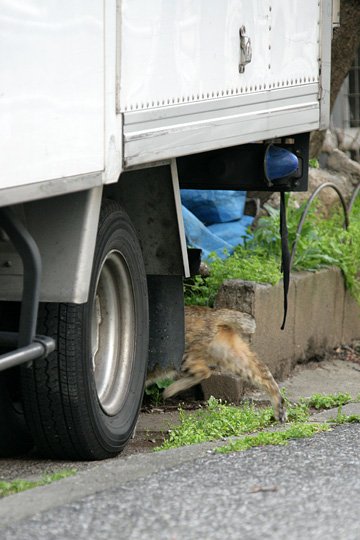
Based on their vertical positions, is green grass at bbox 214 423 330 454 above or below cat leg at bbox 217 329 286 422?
below

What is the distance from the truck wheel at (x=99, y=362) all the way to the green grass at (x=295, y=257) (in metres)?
2.06

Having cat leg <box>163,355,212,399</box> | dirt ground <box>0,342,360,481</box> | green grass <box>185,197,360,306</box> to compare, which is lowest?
dirt ground <box>0,342,360,481</box>

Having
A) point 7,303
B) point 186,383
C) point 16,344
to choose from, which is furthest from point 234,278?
point 16,344

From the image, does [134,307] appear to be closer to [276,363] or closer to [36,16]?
[36,16]

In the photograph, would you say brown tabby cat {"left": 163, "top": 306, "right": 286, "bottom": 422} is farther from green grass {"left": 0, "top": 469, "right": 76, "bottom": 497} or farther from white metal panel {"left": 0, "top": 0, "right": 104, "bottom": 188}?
white metal panel {"left": 0, "top": 0, "right": 104, "bottom": 188}

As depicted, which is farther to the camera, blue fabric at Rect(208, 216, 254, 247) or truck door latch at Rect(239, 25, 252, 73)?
blue fabric at Rect(208, 216, 254, 247)

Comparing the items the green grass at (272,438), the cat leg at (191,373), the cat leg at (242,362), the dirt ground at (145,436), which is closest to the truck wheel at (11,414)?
the dirt ground at (145,436)

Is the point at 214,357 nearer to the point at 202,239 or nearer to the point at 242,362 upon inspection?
the point at 242,362

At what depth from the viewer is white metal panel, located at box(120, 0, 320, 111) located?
4.90 meters

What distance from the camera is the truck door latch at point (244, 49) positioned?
5.86 m

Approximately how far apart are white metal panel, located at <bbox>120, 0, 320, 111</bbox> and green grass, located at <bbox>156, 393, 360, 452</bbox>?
1606 mm

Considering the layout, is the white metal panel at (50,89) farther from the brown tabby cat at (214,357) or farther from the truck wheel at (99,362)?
the brown tabby cat at (214,357)

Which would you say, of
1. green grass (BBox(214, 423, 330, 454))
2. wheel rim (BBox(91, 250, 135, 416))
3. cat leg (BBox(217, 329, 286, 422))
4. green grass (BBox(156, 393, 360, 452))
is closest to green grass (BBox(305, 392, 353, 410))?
green grass (BBox(156, 393, 360, 452))

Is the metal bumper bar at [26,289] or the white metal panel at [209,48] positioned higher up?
the white metal panel at [209,48]
